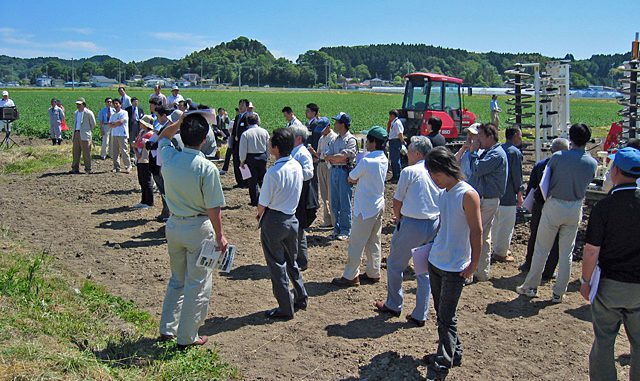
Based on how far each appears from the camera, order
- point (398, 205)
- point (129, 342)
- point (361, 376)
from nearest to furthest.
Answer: point (361, 376)
point (129, 342)
point (398, 205)

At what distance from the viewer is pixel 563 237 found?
702 cm

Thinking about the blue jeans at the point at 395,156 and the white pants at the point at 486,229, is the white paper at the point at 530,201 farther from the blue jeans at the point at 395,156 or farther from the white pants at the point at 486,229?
the blue jeans at the point at 395,156

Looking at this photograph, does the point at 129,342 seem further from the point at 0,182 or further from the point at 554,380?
the point at 0,182

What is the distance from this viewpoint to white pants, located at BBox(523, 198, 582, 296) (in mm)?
6812

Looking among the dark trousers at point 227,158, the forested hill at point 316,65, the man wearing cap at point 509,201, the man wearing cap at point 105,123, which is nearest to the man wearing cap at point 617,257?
the man wearing cap at point 509,201

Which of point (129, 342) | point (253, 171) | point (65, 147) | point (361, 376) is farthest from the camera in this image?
point (65, 147)

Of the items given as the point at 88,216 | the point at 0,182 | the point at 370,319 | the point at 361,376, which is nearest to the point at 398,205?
the point at 370,319

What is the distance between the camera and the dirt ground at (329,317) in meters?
5.45

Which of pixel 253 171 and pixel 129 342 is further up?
pixel 253 171

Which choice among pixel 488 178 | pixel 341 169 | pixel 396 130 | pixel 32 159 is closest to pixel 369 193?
pixel 488 178

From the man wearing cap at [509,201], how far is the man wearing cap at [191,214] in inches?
173

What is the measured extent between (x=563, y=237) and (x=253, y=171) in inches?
230

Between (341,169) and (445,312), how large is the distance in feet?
15.9

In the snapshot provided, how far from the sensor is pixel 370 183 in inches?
277
